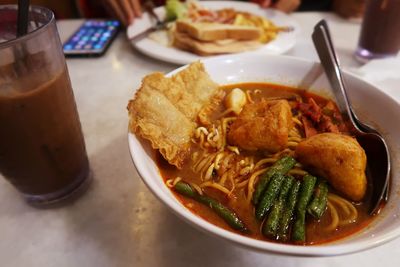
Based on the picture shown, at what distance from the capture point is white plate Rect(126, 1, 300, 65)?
7.52 feet

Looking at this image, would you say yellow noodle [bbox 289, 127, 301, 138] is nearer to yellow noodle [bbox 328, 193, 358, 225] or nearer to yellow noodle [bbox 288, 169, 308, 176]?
yellow noodle [bbox 288, 169, 308, 176]

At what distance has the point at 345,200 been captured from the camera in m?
1.19

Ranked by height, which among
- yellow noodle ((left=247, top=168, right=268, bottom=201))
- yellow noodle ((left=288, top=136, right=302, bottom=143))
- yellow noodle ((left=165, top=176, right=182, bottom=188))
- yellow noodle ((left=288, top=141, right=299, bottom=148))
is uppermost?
yellow noodle ((left=165, top=176, right=182, bottom=188))

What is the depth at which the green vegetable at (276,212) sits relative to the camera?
107cm

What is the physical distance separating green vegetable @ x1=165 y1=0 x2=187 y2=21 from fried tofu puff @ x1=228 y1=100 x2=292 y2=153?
1.77 m

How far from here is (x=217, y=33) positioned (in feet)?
8.03

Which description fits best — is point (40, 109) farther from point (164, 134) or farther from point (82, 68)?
point (82, 68)

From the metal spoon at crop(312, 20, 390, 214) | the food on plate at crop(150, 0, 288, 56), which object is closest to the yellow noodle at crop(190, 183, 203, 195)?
the metal spoon at crop(312, 20, 390, 214)

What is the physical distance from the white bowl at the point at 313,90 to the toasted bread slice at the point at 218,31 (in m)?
0.71

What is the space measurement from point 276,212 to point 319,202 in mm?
163

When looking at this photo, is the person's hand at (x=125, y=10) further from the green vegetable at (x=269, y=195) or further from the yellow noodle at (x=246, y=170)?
the green vegetable at (x=269, y=195)

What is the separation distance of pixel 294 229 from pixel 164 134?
585 mm

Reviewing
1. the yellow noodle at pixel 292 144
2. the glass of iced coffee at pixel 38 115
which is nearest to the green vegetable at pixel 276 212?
the yellow noodle at pixel 292 144

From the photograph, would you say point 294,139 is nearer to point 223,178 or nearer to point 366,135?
point 366,135
